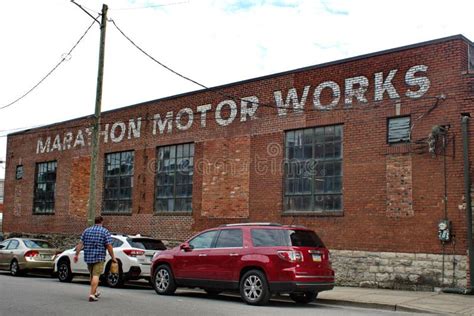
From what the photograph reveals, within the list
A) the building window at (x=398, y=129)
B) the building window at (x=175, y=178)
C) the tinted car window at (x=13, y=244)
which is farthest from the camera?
the building window at (x=175, y=178)

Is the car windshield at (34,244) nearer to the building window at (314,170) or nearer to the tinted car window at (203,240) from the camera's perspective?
the tinted car window at (203,240)

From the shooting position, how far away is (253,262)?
39.1ft

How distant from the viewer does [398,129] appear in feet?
51.3

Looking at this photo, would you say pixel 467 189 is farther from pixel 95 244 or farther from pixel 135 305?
pixel 95 244

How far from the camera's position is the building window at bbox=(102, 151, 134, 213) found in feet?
77.7

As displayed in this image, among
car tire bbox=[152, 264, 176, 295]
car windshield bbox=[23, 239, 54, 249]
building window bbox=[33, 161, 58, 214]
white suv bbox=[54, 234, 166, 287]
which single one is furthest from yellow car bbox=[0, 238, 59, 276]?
building window bbox=[33, 161, 58, 214]

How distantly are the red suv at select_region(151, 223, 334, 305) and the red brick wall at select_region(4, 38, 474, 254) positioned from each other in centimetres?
385

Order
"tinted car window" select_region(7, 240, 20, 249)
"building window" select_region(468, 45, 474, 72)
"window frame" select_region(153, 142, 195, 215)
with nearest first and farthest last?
"building window" select_region(468, 45, 474, 72) < "tinted car window" select_region(7, 240, 20, 249) < "window frame" select_region(153, 142, 195, 215)

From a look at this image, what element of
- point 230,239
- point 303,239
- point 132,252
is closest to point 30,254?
point 132,252

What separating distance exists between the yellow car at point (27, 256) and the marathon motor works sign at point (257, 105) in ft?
20.4

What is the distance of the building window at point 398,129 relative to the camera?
15.4 meters

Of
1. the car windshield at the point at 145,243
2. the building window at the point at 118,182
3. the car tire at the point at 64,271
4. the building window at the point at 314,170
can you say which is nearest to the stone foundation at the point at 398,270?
the building window at the point at 314,170

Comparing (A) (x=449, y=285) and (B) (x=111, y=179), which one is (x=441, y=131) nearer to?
(A) (x=449, y=285)

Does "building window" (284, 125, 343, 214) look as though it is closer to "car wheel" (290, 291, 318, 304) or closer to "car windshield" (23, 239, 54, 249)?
"car wheel" (290, 291, 318, 304)
